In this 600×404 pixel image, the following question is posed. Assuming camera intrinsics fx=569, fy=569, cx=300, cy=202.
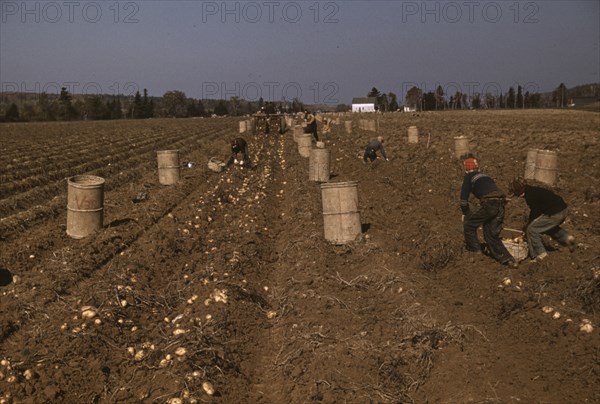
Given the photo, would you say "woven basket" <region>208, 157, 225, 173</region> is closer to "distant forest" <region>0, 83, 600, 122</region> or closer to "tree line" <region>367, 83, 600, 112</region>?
"distant forest" <region>0, 83, 600, 122</region>

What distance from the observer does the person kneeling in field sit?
7.64 meters

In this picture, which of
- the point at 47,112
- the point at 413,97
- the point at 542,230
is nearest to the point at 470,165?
the point at 542,230

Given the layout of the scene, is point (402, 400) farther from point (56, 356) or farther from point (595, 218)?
point (595, 218)

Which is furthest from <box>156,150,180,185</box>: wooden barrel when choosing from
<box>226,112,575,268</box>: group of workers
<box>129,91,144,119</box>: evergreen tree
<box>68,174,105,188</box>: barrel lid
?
<box>129,91,144,119</box>: evergreen tree

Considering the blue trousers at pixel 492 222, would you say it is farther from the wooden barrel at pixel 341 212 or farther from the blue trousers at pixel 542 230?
the wooden barrel at pixel 341 212

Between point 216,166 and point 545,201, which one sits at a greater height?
point 545,201

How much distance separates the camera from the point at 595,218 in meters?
10.9

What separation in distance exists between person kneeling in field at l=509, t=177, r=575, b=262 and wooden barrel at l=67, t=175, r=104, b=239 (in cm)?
665

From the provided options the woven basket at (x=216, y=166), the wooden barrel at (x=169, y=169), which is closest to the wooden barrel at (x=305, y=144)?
the woven basket at (x=216, y=166)

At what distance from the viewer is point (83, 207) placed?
966 centimetres

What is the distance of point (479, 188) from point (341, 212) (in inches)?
87.5

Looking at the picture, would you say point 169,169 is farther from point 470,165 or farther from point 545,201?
point 545,201

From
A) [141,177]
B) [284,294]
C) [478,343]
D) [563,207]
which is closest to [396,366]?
[478,343]

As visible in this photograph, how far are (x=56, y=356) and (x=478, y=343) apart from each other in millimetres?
4068
